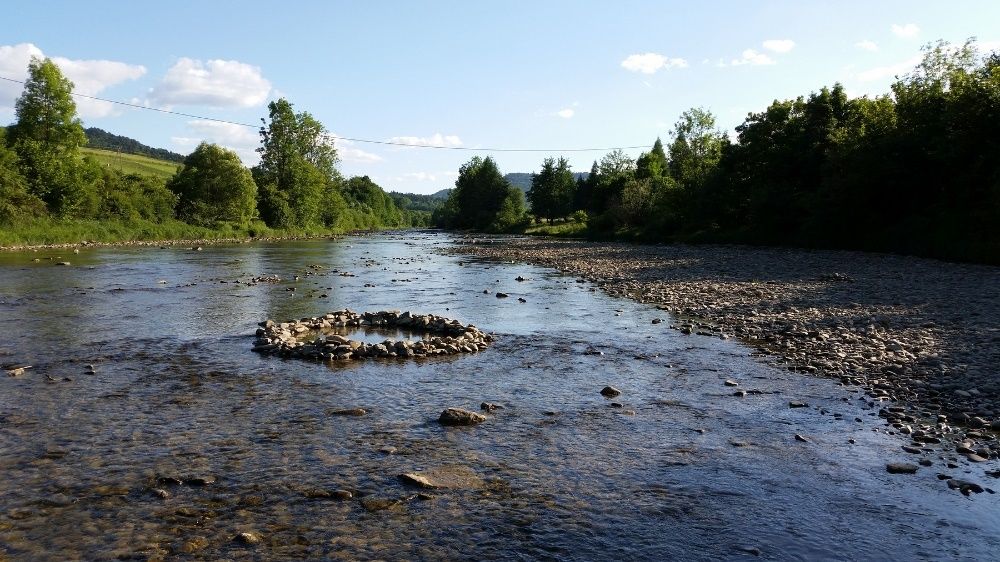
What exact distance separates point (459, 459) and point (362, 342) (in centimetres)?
883

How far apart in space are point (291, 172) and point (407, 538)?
355 feet

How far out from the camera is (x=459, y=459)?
30.0 ft

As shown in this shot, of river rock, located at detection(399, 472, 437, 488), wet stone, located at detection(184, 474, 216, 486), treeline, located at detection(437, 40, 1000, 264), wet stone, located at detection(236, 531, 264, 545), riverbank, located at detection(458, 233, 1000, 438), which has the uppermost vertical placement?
treeline, located at detection(437, 40, 1000, 264)

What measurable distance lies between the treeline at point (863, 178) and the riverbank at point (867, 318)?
5473 millimetres

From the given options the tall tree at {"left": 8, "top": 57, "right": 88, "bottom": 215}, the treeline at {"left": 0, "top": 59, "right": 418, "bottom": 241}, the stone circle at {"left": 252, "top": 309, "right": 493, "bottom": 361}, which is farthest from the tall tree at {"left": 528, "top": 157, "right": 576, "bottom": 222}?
the stone circle at {"left": 252, "top": 309, "right": 493, "bottom": 361}

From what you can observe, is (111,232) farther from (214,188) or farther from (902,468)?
(902,468)

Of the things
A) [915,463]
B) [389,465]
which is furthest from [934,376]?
[389,465]

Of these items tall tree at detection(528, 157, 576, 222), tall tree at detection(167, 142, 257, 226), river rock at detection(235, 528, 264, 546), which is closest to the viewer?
river rock at detection(235, 528, 264, 546)

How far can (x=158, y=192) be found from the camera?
8475cm

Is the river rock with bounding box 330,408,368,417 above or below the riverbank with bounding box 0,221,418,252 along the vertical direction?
above

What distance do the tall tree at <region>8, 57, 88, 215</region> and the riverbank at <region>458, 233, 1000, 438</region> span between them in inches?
2234

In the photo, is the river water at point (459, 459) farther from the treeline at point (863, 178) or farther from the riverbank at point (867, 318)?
the treeline at point (863, 178)

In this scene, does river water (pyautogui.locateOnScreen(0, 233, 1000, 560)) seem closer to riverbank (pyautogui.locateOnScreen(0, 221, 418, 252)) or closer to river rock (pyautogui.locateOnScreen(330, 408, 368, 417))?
river rock (pyautogui.locateOnScreen(330, 408, 368, 417))

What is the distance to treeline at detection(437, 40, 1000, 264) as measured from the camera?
38.6 metres
